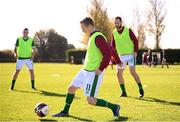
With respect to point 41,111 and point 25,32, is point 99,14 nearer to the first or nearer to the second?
point 25,32

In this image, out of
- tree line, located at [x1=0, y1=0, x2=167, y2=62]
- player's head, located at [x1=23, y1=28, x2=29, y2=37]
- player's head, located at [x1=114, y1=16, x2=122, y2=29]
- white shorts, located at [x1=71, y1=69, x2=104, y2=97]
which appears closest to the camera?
white shorts, located at [x1=71, y1=69, x2=104, y2=97]

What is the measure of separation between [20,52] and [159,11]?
59.5m

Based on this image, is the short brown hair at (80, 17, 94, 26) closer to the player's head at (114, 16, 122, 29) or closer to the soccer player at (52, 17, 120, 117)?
the soccer player at (52, 17, 120, 117)

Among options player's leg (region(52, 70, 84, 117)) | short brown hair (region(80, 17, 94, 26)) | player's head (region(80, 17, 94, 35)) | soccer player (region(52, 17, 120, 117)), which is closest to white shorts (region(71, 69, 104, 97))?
soccer player (region(52, 17, 120, 117))

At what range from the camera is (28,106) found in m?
12.0

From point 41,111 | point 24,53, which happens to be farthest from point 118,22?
point 24,53

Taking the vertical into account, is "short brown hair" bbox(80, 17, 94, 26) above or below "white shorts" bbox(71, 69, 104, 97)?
above

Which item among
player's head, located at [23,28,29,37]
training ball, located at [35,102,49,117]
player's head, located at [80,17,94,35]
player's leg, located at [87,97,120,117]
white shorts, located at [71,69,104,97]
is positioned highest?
player's head, located at [23,28,29,37]

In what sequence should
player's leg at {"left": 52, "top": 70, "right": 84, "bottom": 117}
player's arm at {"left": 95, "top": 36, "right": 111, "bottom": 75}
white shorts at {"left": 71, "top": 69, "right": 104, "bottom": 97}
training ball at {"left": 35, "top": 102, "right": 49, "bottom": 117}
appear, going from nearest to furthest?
player's arm at {"left": 95, "top": 36, "right": 111, "bottom": 75}
white shorts at {"left": 71, "top": 69, "right": 104, "bottom": 97}
training ball at {"left": 35, "top": 102, "right": 49, "bottom": 117}
player's leg at {"left": 52, "top": 70, "right": 84, "bottom": 117}

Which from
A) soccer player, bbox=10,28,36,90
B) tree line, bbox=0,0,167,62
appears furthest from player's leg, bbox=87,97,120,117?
tree line, bbox=0,0,167,62

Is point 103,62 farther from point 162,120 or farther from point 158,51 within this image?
point 158,51

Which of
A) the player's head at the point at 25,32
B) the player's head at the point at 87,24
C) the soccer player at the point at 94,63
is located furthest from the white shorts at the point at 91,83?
the player's head at the point at 25,32

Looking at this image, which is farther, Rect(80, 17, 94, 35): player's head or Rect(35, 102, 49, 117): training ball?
Rect(35, 102, 49, 117): training ball

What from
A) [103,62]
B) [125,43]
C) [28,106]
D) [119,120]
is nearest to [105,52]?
[103,62]
